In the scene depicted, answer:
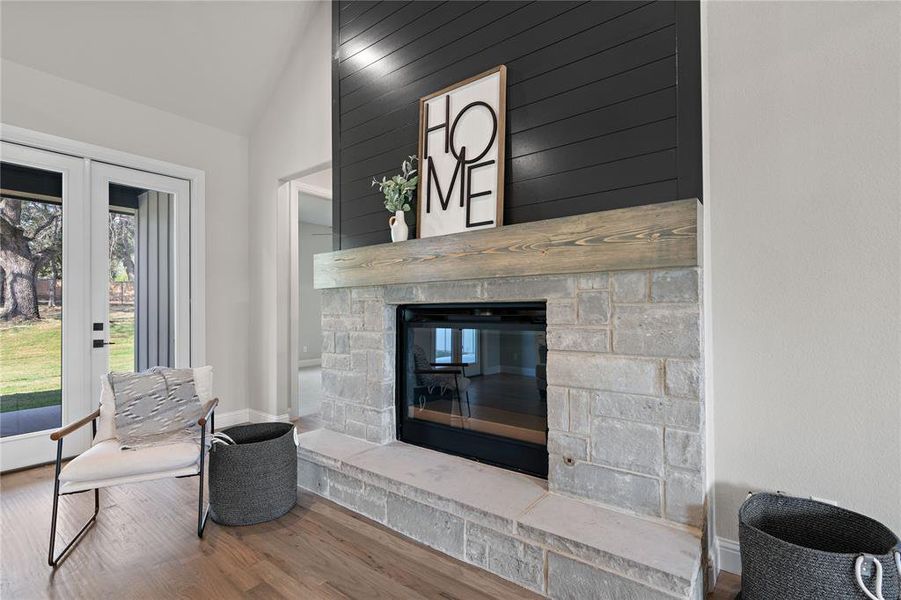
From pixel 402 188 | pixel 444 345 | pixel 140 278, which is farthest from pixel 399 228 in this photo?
pixel 140 278

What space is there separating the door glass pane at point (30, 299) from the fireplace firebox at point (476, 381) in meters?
2.64

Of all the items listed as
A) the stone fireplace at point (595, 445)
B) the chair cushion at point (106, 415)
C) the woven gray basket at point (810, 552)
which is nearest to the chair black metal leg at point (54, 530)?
the chair cushion at point (106, 415)

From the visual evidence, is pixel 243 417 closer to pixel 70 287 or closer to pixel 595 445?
pixel 70 287

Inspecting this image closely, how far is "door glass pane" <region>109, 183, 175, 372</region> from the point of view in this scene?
11.6 ft

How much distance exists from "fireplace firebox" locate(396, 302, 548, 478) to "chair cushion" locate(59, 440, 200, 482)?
1.15 metres

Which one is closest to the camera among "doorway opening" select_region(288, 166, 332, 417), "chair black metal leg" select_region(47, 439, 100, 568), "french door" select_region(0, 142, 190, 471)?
"chair black metal leg" select_region(47, 439, 100, 568)

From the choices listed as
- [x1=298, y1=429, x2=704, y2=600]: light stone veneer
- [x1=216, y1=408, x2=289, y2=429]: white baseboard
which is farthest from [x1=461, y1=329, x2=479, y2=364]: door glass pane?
[x1=216, y1=408, x2=289, y2=429]: white baseboard

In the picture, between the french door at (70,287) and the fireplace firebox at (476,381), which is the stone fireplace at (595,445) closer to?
the fireplace firebox at (476,381)

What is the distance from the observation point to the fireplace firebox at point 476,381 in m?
2.24

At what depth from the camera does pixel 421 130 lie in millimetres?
2586

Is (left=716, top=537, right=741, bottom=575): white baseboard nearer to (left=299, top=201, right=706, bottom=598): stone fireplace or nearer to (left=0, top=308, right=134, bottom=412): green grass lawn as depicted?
(left=299, top=201, right=706, bottom=598): stone fireplace

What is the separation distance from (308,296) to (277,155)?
165 inches

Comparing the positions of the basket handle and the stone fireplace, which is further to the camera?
the stone fireplace

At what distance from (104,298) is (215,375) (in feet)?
3.53
